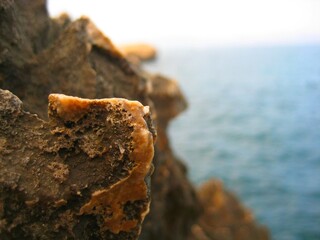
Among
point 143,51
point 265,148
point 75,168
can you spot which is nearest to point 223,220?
point 75,168

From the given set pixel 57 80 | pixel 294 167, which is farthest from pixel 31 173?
A: pixel 294 167

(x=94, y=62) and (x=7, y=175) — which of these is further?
(x=94, y=62)

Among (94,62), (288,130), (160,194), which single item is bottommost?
(160,194)

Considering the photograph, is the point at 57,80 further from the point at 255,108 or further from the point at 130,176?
the point at 255,108

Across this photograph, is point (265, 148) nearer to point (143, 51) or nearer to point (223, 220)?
point (223, 220)

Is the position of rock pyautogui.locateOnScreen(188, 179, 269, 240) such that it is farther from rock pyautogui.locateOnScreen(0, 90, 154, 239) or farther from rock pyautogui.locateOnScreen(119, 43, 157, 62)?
rock pyautogui.locateOnScreen(119, 43, 157, 62)

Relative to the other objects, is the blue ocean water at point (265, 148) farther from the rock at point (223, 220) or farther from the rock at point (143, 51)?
the rock at point (143, 51)
